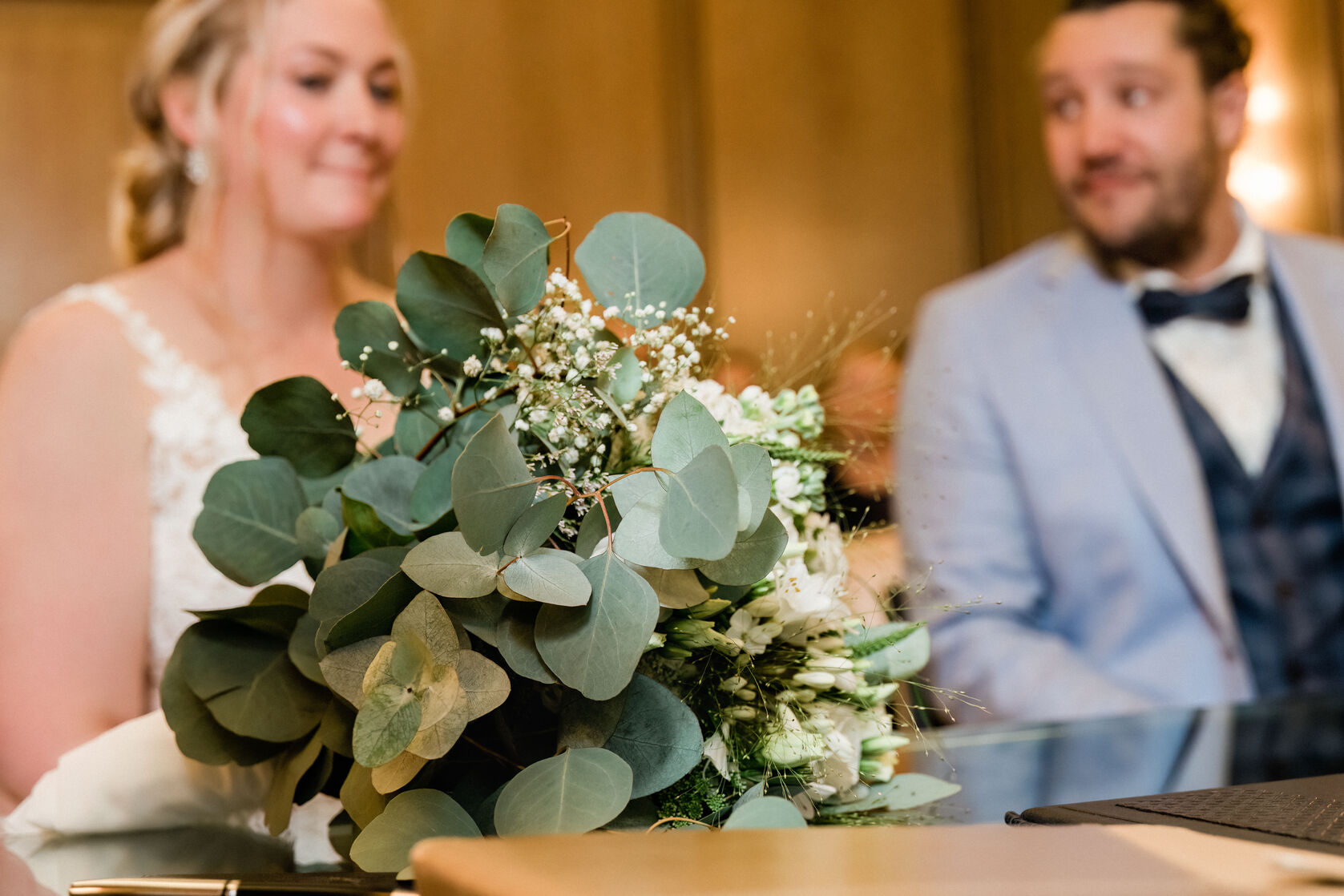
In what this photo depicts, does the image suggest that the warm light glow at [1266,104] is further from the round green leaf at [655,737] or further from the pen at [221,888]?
the pen at [221,888]

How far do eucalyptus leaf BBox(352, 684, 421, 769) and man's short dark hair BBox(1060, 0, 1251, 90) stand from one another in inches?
85.3

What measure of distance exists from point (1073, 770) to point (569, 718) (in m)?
0.42

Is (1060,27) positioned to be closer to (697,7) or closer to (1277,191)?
(1277,191)

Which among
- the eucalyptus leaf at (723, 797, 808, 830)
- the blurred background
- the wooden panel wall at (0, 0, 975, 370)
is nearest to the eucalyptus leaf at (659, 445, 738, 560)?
the eucalyptus leaf at (723, 797, 808, 830)

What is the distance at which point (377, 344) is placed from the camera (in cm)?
56

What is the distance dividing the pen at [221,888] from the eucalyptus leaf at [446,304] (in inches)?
9.6

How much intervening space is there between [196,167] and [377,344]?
3.28 feet

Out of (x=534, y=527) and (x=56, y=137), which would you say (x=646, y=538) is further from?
(x=56, y=137)

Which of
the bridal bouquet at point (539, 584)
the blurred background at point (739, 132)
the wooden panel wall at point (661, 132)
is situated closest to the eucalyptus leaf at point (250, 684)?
the bridal bouquet at point (539, 584)

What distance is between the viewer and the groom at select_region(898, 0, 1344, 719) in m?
1.80

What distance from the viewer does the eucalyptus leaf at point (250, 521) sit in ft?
1.78

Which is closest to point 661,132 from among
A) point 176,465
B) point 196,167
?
point 196,167

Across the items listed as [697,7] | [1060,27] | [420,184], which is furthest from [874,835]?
[697,7]

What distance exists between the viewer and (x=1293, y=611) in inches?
74.2
